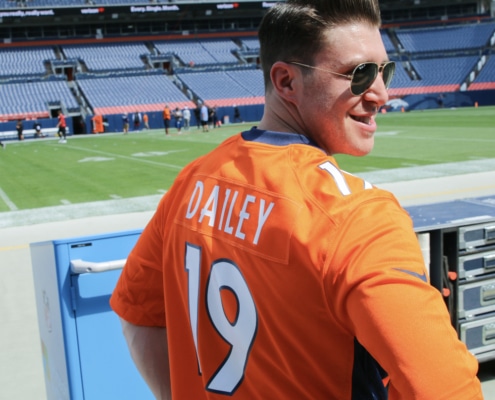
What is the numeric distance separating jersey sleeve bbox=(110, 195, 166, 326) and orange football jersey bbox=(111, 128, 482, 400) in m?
0.09

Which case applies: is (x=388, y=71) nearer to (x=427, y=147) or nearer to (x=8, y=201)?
(x=8, y=201)

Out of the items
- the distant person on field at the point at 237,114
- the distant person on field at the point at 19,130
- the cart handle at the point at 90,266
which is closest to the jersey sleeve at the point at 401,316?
the cart handle at the point at 90,266

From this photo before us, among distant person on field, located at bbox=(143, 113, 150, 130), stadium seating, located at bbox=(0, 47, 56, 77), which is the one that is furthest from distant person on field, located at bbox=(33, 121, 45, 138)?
stadium seating, located at bbox=(0, 47, 56, 77)

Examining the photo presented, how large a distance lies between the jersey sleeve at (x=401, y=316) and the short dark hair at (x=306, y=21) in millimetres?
487

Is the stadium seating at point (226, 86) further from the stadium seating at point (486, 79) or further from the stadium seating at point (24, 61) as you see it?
the stadium seating at point (486, 79)

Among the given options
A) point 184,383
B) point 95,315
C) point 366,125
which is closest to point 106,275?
point 95,315

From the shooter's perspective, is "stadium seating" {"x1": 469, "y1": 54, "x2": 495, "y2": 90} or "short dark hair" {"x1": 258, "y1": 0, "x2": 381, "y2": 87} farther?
"stadium seating" {"x1": 469, "y1": 54, "x2": 495, "y2": 90}

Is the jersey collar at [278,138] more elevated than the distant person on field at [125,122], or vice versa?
the jersey collar at [278,138]

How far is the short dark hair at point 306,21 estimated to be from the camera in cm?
140

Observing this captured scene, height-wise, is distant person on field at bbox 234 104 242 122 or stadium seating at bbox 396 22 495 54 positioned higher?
stadium seating at bbox 396 22 495 54

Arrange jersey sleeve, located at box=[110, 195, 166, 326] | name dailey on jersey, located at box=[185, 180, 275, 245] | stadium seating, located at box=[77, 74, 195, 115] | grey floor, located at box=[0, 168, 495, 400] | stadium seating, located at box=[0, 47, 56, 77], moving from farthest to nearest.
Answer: stadium seating, located at box=[0, 47, 56, 77], stadium seating, located at box=[77, 74, 195, 115], grey floor, located at box=[0, 168, 495, 400], jersey sleeve, located at box=[110, 195, 166, 326], name dailey on jersey, located at box=[185, 180, 275, 245]

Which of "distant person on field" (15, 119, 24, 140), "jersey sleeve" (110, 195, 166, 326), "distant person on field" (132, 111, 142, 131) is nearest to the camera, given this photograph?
"jersey sleeve" (110, 195, 166, 326)

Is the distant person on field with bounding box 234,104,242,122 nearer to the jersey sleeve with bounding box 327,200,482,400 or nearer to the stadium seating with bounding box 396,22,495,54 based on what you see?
the stadium seating with bounding box 396,22,495,54

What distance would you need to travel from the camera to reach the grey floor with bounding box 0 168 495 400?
490 cm
